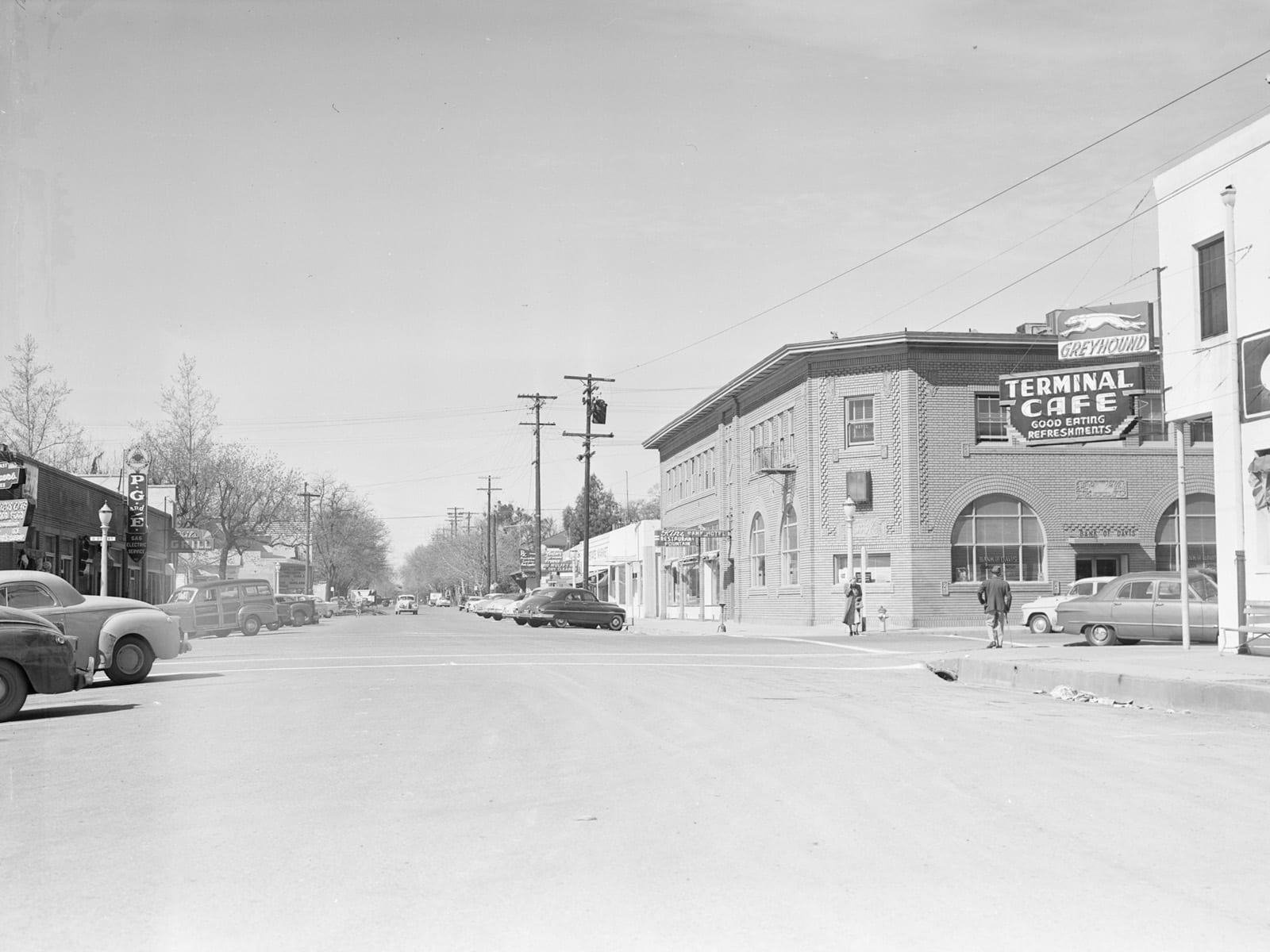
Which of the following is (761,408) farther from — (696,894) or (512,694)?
(696,894)

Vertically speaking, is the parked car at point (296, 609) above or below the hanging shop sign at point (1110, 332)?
below

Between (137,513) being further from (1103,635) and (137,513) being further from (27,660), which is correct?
(27,660)

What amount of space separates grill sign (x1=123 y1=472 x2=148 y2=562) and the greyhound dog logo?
102 feet

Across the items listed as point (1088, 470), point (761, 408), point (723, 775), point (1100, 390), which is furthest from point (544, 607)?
point (723, 775)

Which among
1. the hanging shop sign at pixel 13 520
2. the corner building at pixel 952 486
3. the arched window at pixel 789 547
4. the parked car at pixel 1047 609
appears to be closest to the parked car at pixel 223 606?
the hanging shop sign at pixel 13 520

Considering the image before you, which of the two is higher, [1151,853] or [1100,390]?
[1100,390]

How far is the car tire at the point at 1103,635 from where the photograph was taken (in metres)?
29.6

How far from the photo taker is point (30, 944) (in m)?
5.52

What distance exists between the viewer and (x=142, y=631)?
63.1 feet

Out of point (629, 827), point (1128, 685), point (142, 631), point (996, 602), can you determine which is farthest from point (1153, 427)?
point (629, 827)

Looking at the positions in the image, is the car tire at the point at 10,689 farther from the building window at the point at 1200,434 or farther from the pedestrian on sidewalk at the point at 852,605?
the building window at the point at 1200,434

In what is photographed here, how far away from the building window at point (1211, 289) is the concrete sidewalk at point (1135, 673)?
556 centimetres

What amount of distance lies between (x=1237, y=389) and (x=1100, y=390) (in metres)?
9.27

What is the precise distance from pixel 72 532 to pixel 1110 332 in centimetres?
3228
